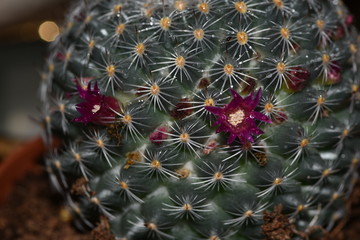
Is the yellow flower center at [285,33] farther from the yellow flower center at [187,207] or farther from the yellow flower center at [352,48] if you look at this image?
the yellow flower center at [187,207]

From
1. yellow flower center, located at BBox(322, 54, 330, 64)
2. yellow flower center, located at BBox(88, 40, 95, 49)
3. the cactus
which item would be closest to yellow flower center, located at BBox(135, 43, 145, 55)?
the cactus

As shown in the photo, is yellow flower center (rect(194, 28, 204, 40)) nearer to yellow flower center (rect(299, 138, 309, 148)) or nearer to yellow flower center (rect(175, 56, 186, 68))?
yellow flower center (rect(175, 56, 186, 68))

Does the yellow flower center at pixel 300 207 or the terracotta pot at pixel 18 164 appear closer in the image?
the yellow flower center at pixel 300 207

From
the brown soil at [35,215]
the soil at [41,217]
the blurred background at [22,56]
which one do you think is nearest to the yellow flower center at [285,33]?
the soil at [41,217]

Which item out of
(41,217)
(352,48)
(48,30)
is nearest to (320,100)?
(352,48)

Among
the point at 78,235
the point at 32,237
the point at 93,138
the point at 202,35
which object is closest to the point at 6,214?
the point at 32,237

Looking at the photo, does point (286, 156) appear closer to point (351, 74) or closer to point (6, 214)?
point (351, 74)
